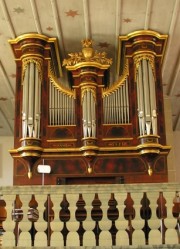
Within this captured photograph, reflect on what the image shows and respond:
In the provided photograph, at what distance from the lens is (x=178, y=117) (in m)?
16.4

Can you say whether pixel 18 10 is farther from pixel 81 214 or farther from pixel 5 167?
pixel 5 167

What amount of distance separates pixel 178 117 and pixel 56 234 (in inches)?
401

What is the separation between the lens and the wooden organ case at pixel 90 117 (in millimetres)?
10328

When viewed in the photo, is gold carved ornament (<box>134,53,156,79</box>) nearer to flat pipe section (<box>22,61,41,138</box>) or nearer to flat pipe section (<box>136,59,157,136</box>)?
flat pipe section (<box>136,59,157,136</box>)

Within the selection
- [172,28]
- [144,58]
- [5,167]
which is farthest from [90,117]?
[5,167]

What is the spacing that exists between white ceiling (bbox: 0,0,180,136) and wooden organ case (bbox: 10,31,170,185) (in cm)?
23

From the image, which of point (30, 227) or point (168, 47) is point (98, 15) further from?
point (30, 227)

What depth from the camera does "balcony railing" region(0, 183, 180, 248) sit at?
684 centimetres

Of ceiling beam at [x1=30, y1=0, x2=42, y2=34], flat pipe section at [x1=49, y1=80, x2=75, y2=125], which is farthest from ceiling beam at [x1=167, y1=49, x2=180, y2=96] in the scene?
ceiling beam at [x1=30, y1=0, x2=42, y2=34]

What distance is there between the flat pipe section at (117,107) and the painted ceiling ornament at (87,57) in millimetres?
711

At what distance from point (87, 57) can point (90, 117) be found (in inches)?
52.2

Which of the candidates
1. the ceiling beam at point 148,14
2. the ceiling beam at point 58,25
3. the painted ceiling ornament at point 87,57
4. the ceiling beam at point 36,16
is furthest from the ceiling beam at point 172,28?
the ceiling beam at point 36,16

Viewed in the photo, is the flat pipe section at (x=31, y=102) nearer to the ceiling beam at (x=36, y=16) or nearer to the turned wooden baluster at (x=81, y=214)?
the ceiling beam at (x=36, y=16)

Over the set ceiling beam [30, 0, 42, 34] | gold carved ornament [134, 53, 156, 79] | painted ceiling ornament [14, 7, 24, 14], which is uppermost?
painted ceiling ornament [14, 7, 24, 14]
